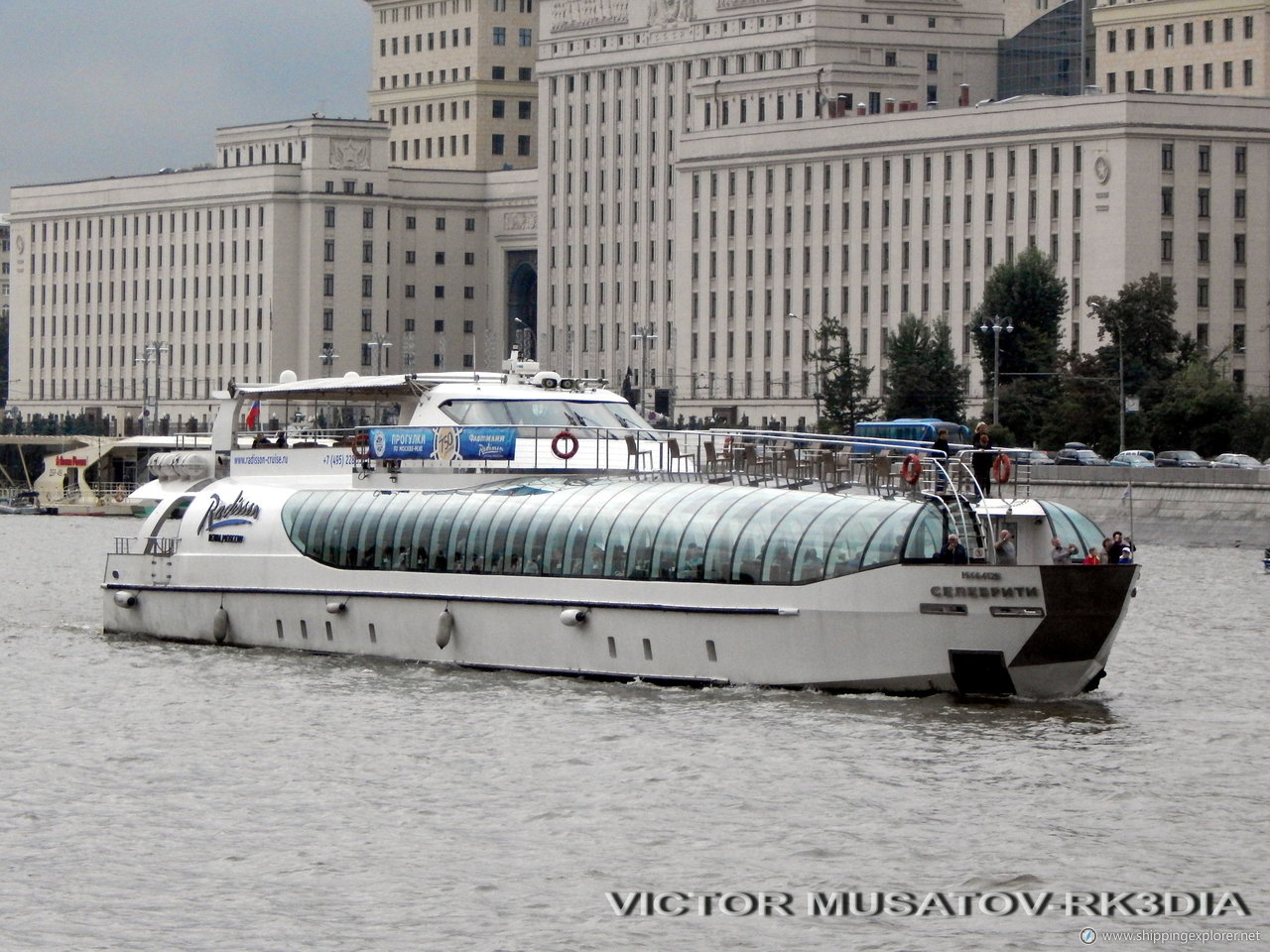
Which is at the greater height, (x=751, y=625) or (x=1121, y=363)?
(x=1121, y=363)

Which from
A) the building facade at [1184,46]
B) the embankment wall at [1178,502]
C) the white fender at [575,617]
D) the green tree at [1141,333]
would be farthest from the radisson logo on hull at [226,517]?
the building facade at [1184,46]

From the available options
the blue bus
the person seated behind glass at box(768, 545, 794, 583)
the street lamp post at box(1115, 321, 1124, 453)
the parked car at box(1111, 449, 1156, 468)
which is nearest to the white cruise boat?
the person seated behind glass at box(768, 545, 794, 583)

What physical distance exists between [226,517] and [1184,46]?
146m

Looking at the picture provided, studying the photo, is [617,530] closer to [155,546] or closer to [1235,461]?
[155,546]

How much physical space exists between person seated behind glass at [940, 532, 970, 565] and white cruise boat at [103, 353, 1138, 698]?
0.37ft

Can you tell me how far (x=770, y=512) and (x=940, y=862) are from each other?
1363 centimetres

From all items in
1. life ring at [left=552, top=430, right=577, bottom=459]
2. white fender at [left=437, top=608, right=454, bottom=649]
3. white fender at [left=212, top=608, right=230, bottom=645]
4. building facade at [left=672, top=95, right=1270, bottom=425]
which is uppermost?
building facade at [left=672, top=95, right=1270, bottom=425]

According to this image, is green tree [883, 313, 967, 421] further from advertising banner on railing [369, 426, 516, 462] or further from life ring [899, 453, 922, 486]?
life ring [899, 453, 922, 486]

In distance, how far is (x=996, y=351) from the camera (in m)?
143

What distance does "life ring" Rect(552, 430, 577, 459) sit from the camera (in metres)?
53.2

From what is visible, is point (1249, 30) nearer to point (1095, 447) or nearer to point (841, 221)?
point (841, 221)

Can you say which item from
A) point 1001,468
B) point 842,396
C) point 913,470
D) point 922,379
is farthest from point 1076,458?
point 913,470

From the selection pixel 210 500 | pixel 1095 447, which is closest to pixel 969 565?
pixel 210 500

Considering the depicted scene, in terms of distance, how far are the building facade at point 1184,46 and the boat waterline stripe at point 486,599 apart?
5503 inches
